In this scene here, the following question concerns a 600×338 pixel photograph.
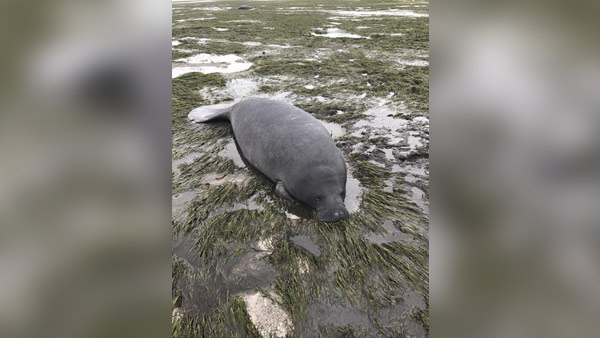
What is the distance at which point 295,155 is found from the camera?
450 centimetres

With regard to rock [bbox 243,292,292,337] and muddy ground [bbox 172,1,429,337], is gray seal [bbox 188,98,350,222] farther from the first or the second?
rock [bbox 243,292,292,337]

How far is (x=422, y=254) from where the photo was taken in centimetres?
358

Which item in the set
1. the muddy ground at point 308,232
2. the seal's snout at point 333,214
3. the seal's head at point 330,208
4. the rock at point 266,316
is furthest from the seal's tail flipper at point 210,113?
the rock at point 266,316

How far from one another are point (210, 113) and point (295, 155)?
3.38 meters

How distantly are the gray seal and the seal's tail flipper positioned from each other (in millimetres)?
1061
